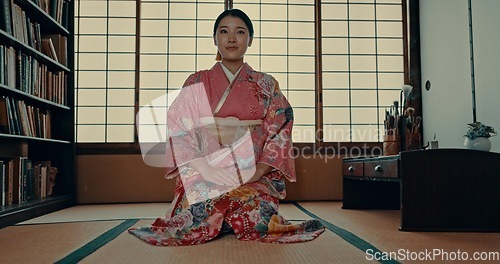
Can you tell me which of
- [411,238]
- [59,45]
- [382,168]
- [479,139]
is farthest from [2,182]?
[479,139]

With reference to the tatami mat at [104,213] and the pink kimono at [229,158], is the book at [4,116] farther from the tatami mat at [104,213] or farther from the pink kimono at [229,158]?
the pink kimono at [229,158]

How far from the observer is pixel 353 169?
168 inches

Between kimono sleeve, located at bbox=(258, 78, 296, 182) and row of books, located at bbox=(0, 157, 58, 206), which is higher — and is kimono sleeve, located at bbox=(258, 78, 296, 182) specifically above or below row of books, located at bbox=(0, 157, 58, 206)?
above

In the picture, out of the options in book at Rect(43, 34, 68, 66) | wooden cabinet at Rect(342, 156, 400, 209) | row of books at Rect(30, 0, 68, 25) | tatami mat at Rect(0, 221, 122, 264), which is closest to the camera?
tatami mat at Rect(0, 221, 122, 264)

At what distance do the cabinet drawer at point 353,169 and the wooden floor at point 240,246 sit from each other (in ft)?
2.08

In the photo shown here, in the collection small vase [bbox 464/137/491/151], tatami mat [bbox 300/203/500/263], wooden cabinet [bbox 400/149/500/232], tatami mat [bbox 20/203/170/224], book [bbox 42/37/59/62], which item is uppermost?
book [bbox 42/37/59/62]

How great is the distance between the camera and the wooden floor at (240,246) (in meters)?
2.14

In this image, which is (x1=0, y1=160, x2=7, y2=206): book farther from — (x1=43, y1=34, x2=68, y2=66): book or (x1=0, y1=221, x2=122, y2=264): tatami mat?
(x1=43, y1=34, x2=68, y2=66): book

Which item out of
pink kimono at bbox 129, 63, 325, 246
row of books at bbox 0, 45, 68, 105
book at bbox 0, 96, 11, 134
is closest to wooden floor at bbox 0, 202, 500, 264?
pink kimono at bbox 129, 63, 325, 246

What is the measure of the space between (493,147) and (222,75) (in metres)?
2.14

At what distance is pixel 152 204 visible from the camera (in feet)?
16.2

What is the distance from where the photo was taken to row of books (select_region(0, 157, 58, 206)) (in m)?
3.71

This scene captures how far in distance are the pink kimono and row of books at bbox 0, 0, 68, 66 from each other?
1.41m

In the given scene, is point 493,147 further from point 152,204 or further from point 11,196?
point 11,196
